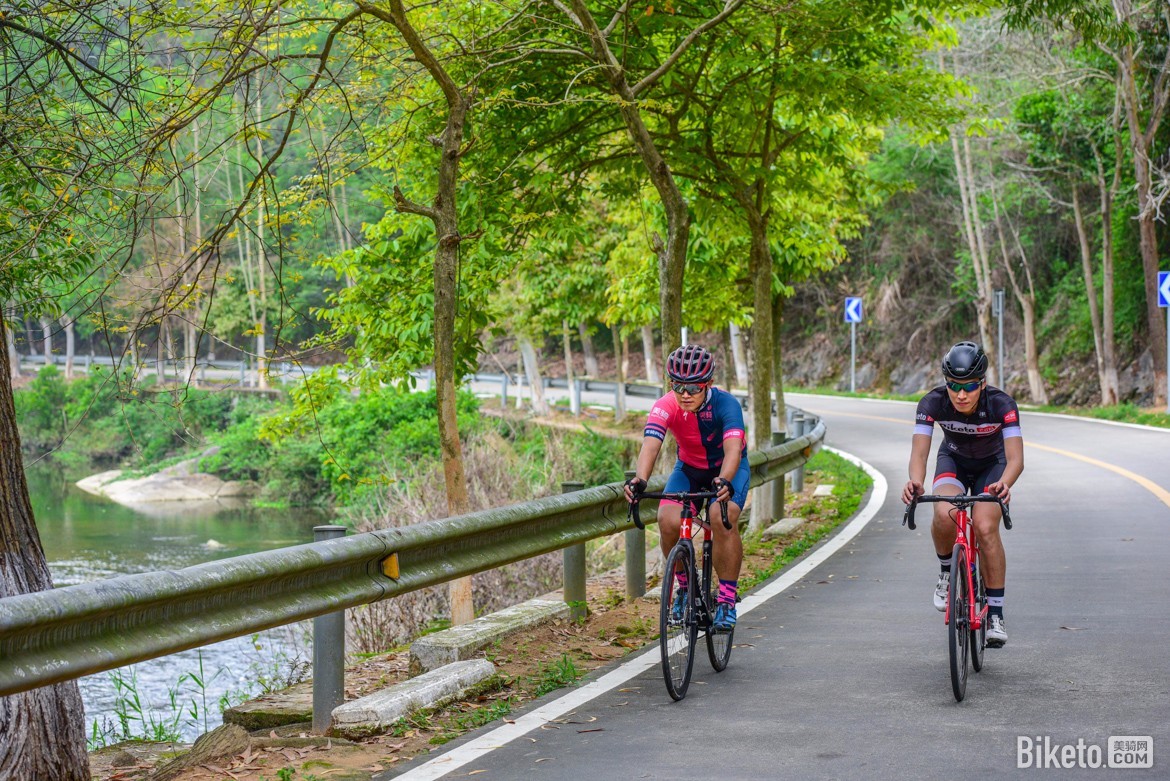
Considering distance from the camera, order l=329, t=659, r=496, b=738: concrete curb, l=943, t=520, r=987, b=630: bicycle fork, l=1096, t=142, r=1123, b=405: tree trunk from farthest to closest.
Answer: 1. l=1096, t=142, r=1123, b=405: tree trunk
2. l=943, t=520, r=987, b=630: bicycle fork
3. l=329, t=659, r=496, b=738: concrete curb

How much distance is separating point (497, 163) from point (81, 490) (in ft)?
121

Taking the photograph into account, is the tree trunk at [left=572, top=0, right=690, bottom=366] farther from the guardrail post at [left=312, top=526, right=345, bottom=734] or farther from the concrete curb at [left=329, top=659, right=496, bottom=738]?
the guardrail post at [left=312, top=526, right=345, bottom=734]

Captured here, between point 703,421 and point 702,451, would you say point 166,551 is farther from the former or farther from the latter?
point 703,421

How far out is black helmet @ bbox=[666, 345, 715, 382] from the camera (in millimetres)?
6996

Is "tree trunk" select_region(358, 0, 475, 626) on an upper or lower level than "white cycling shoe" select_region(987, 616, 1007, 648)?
upper

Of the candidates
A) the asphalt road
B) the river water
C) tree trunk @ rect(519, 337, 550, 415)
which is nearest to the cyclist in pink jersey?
the asphalt road

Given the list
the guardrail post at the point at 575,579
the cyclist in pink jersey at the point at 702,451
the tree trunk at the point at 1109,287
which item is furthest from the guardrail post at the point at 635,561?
the tree trunk at the point at 1109,287

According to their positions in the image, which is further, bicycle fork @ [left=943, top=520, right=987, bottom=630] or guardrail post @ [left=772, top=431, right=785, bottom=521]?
guardrail post @ [left=772, top=431, right=785, bottom=521]

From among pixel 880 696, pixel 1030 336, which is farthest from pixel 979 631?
pixel 1030 336

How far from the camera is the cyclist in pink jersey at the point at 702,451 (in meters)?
7.00

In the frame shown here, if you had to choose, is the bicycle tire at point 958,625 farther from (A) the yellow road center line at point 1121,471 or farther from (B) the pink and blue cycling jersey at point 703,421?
(A) the yellow road center line at point 1121,471

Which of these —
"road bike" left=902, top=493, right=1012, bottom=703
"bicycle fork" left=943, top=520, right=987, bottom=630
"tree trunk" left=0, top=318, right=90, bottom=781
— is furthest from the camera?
"bicycle fork" left=943, top=520, right=987, bottom=630

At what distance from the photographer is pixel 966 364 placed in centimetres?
674

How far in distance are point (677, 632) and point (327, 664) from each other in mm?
1781
